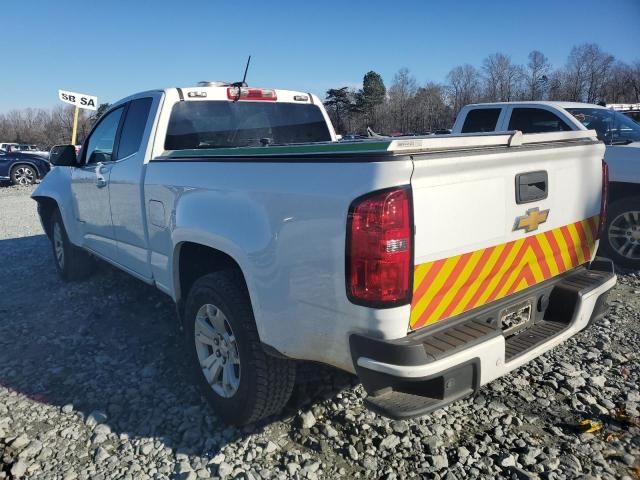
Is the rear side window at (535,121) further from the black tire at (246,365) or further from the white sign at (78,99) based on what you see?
the white sign at (78,99)

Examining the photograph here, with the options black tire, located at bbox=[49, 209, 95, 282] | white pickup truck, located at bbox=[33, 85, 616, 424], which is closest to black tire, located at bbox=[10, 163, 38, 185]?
black tire, located at bbox=[49, 209, 95, 282]

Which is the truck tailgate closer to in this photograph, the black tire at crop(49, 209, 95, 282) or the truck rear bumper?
the truck rear bumper

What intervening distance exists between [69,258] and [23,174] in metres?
14.3

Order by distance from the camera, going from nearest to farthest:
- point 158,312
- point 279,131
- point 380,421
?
1. point 380,421
2. point 279,131
3. point 158,312

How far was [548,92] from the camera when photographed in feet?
176

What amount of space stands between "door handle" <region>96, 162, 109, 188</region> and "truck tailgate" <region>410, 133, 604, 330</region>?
3124 mm

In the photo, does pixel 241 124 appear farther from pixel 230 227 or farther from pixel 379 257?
pixel 379 257

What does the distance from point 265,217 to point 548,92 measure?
59.3 m

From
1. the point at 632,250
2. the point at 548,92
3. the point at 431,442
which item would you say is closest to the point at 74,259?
the point at 431,442

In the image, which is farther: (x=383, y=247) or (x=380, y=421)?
(x=380, y=421)

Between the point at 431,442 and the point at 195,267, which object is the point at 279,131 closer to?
the point at 195,267

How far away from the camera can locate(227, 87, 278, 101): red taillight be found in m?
4.07

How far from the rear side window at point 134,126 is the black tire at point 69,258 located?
6.11ft

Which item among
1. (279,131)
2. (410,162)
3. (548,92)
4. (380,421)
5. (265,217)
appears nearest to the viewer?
A: (410,162)
